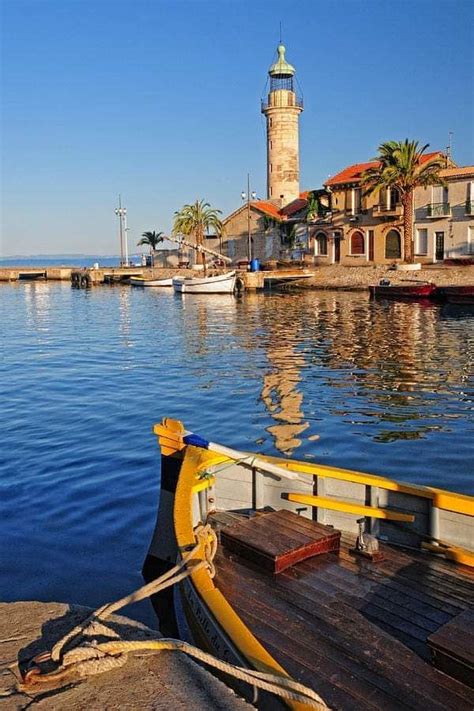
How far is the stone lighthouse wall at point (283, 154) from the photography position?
8875cm

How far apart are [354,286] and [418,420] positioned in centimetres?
4762

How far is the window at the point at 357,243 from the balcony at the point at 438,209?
814cm

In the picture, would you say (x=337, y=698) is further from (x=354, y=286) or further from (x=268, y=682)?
(x=354, y=286)

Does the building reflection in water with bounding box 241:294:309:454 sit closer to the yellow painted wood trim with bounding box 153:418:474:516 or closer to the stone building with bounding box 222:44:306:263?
the yellow painted wood trim with bounding box 153:418:474:516

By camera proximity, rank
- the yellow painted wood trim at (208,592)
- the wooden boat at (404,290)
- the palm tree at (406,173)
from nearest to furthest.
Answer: the yellow painted wood trim at (208,592), the wooden boat at (404,290), the palm tree at (406,173)

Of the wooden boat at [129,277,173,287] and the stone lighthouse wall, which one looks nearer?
the wooden boat at [129,277,173,287]

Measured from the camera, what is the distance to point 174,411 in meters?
20.0

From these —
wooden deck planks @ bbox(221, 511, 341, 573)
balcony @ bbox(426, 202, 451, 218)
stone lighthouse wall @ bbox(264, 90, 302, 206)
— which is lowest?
wooden deck planks @ bbox(221, 511, 341, 573)

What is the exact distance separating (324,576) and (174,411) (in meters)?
13.5

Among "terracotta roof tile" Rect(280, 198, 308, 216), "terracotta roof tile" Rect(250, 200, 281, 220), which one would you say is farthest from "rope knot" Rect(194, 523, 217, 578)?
"terracotta roof tile" Rect(250, 200, 281, 220)

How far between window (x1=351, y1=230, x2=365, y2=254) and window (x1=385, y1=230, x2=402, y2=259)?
283 centimetres

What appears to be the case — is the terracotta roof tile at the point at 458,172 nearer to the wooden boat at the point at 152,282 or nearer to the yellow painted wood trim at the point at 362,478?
the wooden boat at the point at 152,282

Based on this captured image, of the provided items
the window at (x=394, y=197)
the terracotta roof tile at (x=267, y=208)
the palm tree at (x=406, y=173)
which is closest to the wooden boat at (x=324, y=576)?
the palm tree at (x=406, y=173)

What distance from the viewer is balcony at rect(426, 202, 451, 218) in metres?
62.6
